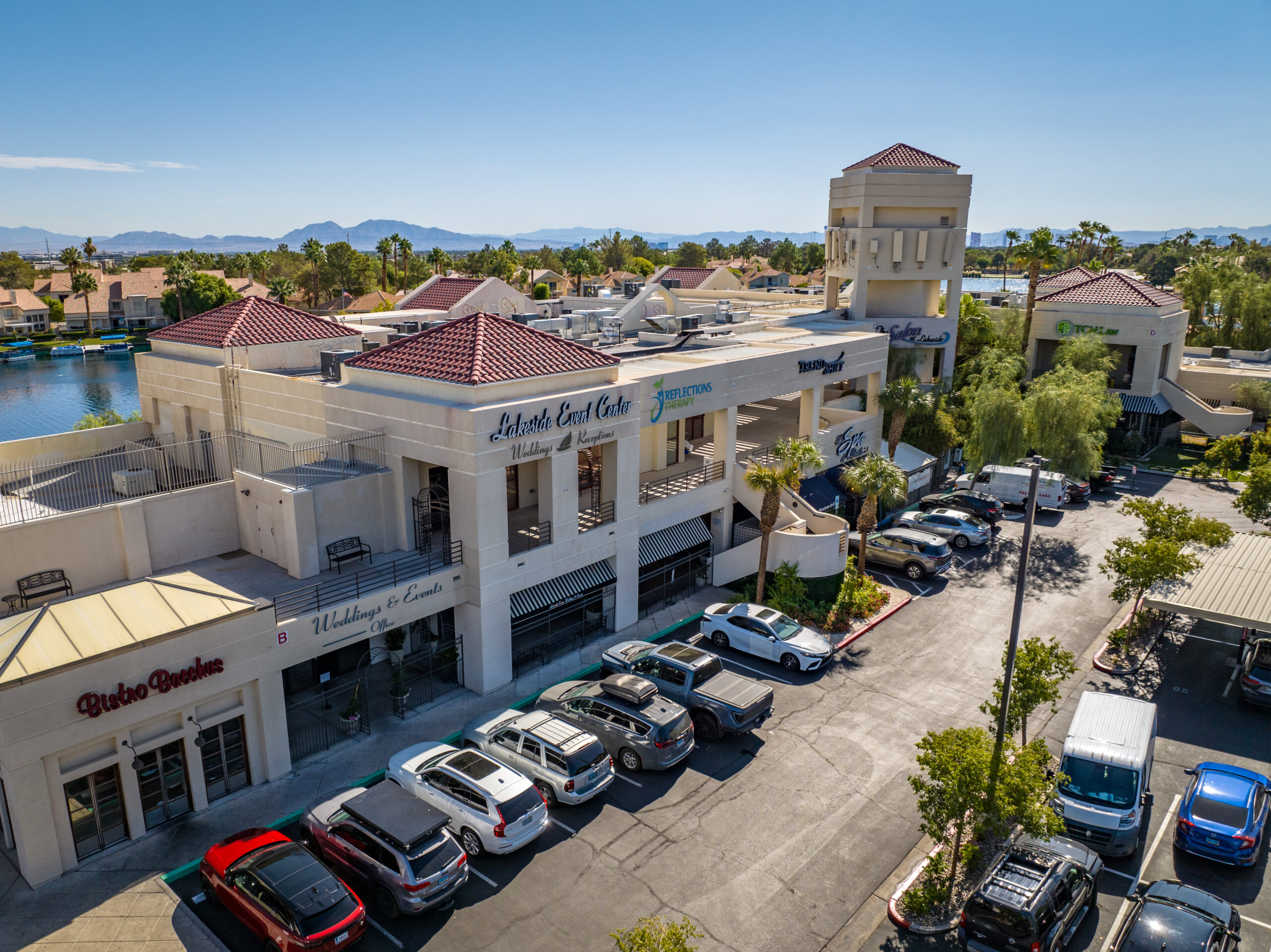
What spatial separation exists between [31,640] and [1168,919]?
78.1ft

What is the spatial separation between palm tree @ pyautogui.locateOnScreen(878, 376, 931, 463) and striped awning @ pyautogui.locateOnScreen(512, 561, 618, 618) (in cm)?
2035

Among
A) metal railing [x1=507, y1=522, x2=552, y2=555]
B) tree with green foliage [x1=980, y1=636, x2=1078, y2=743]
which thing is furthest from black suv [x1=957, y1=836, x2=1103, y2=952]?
metal railing [x1=507, y1=522, x2=552, y2=555]

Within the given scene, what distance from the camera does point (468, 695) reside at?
1032 inches

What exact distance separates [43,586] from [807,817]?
21066mm

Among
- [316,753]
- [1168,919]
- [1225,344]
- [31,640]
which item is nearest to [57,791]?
[31,640]

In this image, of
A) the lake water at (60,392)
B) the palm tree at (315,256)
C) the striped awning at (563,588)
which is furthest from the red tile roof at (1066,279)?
the palm tree at (315,256)

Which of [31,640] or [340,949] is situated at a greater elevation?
[31,640]

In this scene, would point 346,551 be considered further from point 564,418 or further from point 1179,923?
point 1179,923

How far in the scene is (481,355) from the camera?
2605 cm

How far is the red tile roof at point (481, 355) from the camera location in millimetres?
25750

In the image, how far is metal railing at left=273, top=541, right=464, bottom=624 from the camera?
75.0ft

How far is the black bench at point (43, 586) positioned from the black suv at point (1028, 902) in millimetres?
23640

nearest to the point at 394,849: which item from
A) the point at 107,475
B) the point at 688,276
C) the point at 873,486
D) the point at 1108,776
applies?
the point at 1108,776

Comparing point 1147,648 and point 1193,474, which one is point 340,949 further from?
point 1193,474
